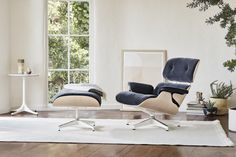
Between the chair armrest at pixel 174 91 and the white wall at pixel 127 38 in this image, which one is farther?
the white wall at pixel 127 38

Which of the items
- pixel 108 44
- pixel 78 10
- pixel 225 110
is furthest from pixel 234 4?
pixel 78 10

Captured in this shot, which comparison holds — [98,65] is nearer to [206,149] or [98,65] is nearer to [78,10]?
[78,10]

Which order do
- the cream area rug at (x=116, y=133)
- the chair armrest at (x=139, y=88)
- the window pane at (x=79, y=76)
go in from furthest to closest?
the window pane at (x=79, y=76)
the chair armrest at (x=139, y=88)
the cream area rug at (x=116, y=133)

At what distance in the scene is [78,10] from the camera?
6359mm

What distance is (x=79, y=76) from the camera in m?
6.40

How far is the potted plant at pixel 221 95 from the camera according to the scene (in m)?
5.78

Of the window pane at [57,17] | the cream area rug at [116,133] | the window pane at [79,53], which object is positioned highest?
the window pane at [57,17]

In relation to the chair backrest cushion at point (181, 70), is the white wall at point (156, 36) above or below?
above

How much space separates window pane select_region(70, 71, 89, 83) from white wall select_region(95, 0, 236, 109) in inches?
Result: 10.1

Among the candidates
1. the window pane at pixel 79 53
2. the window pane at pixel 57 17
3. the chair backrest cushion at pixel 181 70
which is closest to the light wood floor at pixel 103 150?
the chair backrest cushion at pixel 181 70

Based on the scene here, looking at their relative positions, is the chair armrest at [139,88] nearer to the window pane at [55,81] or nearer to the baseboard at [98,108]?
the baseboard at [98,108]

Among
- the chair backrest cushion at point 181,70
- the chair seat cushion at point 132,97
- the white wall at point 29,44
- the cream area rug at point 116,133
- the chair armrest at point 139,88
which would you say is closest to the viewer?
the cream area rug at point 116,133

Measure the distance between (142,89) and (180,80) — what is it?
503mm

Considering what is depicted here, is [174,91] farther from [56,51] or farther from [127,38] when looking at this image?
[56,51]
